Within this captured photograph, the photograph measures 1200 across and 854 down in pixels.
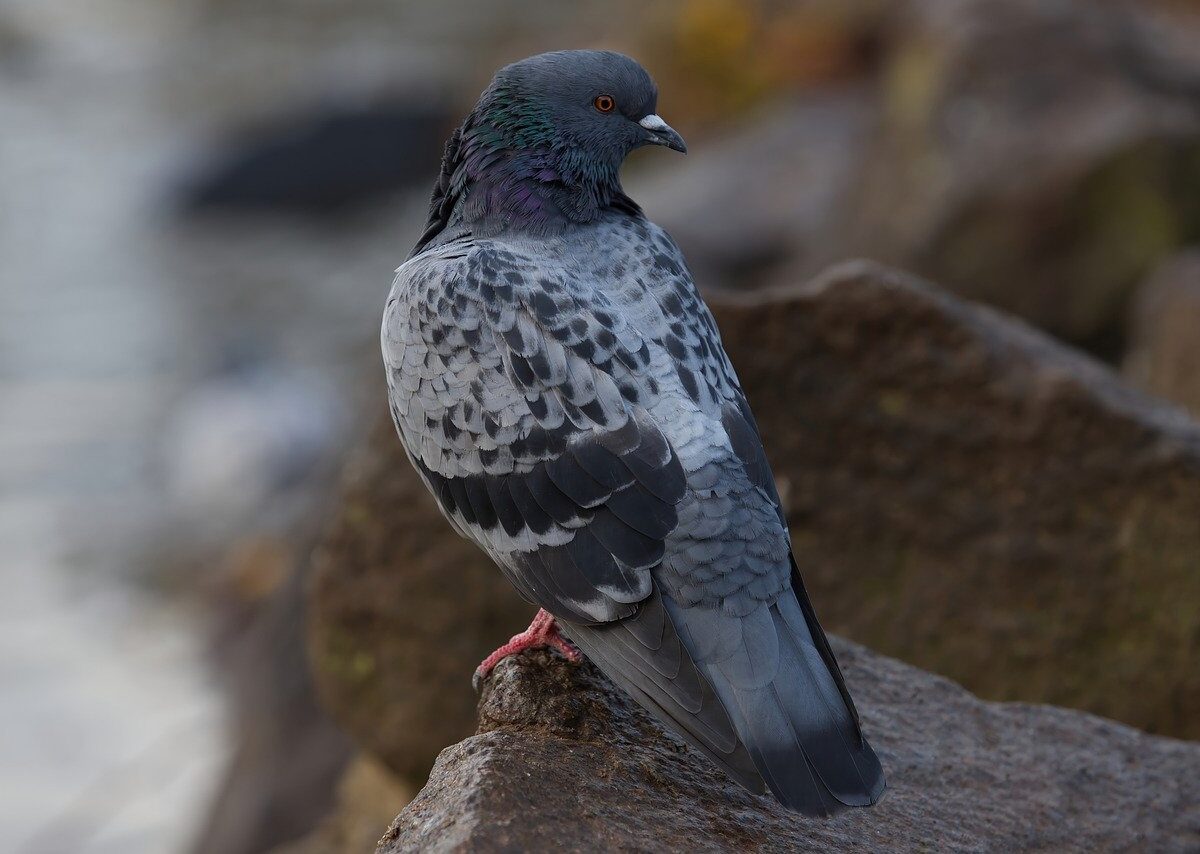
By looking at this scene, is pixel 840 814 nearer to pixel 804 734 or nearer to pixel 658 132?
pixel 804 734

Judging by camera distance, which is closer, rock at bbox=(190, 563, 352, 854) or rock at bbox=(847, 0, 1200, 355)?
rock at bbox=(190, 563, 352, 854)

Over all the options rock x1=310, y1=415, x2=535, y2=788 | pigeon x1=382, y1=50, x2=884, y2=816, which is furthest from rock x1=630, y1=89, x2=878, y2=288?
pigeon x1=382, y1=50, x2=884, y2=816

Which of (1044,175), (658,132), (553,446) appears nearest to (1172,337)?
(1044,175)

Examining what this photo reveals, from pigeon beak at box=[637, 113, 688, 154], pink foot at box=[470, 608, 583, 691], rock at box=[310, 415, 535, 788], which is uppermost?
pigeon beak at box=[637, 113, 688, 154]

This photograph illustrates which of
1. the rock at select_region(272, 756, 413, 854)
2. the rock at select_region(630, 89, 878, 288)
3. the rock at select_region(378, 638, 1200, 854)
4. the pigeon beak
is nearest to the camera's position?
the rock at select_region(378, 638, 1200, 854)

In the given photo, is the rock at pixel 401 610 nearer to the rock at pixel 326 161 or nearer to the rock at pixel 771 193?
the rock at pixel 771 193

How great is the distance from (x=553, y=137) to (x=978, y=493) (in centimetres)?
223

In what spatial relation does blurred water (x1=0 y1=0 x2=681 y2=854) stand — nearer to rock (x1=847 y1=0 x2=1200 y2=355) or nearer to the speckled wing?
rock (x1=847 y1=0 x2=1200 y2=355)

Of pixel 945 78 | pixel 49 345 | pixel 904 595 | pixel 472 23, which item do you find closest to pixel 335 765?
pixel 904 595

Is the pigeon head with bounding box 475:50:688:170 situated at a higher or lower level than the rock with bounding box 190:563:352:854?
higher

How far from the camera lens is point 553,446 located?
370cm

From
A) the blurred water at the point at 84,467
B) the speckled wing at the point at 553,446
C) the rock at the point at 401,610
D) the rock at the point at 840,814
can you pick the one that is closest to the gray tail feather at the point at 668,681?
the speckled wing at the point at 553,446

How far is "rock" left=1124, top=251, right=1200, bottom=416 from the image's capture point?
22.8 ft

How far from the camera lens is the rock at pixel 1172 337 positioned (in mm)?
6961
